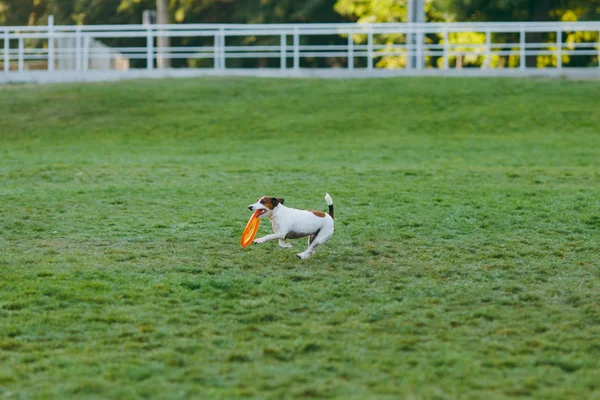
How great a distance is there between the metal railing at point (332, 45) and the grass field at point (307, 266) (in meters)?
5.06

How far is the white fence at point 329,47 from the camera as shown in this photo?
25.1 meters

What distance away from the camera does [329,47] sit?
25656mm

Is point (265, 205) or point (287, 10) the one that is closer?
point (265, 205)

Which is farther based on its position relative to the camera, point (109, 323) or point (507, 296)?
point (507, 296)

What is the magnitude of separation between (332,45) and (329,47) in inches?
478

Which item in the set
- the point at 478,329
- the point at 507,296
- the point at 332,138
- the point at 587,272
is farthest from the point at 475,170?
the point at 478,329

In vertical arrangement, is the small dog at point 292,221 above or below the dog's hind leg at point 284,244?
above

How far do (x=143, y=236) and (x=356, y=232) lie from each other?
235cm

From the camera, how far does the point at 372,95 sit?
23.2m

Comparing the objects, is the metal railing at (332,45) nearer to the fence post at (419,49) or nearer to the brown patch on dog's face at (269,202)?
the fence post at (419,49)

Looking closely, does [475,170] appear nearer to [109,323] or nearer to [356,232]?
[356,232]

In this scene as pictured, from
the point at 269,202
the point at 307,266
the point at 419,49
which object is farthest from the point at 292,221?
the point at 419,49

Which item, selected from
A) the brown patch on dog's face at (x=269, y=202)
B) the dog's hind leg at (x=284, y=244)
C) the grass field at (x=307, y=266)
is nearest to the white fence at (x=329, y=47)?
the grass field at (x=307, y=266)

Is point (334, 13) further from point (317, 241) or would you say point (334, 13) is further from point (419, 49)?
point (317, 241)
